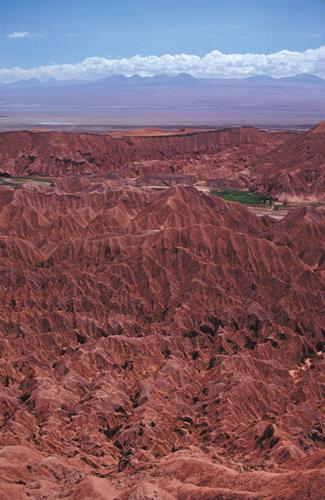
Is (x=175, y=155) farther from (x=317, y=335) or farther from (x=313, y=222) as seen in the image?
(x=317, y=335)

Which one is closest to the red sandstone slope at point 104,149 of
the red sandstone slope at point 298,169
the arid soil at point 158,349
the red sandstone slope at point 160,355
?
the red sandstone slope at point 298,169

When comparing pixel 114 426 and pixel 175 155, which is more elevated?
pixel 175 155

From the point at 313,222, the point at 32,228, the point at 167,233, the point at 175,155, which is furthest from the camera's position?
the point at 175,155

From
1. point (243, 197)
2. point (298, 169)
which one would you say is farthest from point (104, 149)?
point (298, 169)

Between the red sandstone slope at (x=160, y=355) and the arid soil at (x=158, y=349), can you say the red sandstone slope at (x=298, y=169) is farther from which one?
the red sandstone slope at (x=160, y=355)

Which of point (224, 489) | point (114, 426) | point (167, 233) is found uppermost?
point (167, 233)

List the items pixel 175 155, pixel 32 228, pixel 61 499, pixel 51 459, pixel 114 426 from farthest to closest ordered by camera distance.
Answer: pixel 175 155, pixel 32 228, pixel 114 426, pixel 51 459, pixel 61 499

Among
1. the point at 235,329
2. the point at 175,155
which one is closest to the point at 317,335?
the point at 235,329
